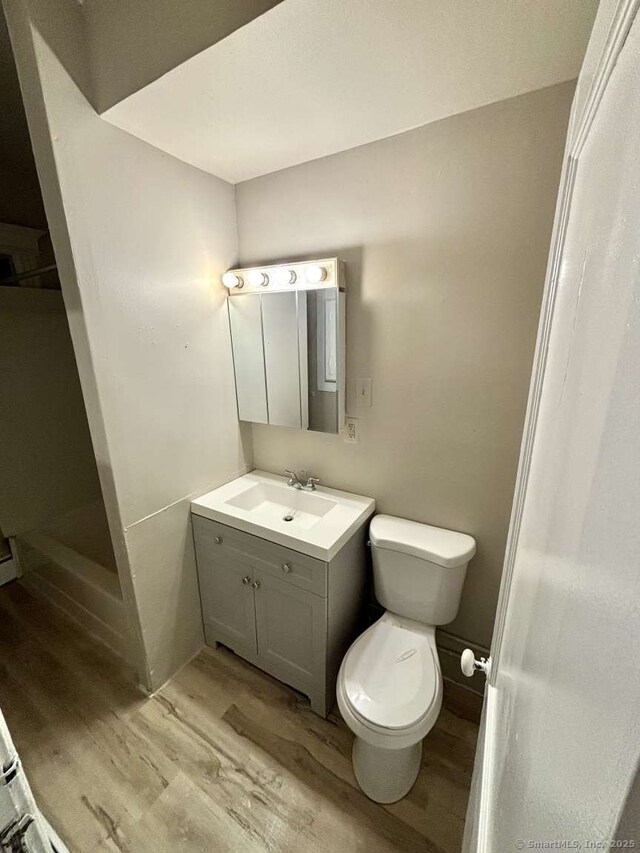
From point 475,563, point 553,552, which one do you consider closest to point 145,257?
point 553,552

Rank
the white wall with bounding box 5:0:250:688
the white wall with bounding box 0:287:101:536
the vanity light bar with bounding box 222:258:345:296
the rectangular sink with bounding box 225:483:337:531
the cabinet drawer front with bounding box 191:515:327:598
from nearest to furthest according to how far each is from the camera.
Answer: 1. the white wall with bounding box 5:0:250:688
2. the cabinet drawer front with bounding box 191:515:327:598
3. the vanity light bar with bounding box 222:258:345:296
4. the rectangular sink with bounding box 225:483:337:531
5. the white wall with bounding box 0:287:101:536

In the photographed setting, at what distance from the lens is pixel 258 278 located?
157 centimetres

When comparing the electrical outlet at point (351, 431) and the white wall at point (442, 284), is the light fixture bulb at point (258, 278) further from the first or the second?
the electrical outlet at point (351, 431)

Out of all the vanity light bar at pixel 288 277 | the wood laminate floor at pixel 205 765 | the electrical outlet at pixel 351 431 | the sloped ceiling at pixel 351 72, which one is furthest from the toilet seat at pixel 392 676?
the sloped ceiling at pixel 351 72

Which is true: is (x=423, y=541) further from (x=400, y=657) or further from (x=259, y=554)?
(x=259, y=554)

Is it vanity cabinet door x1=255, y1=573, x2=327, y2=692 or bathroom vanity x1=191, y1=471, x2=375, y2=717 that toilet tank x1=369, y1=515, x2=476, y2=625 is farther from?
vanity cabinet door x1=255, y1=573, x2=327, y2=692

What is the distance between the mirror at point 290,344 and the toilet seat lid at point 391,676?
0.89 meters

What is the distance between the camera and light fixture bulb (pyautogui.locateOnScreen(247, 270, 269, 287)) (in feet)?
5.12

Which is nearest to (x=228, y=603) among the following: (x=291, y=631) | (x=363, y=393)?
(x=291, y=631)

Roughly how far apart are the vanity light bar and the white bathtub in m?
1.60

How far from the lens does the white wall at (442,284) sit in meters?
1.12

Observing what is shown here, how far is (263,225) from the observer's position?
1.61 m

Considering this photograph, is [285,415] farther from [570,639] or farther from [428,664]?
[570,639]

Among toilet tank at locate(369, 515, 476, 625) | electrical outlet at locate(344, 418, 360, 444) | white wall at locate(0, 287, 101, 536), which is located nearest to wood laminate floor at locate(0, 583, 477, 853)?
toilet tank at locate(369, 515, 476, 625)
